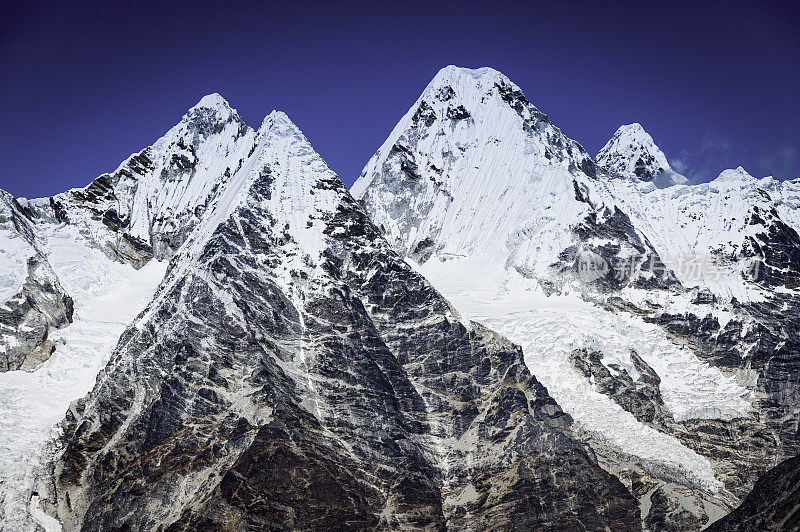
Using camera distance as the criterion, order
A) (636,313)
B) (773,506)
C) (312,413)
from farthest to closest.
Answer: (636,313) → (312,413) → (773,506)

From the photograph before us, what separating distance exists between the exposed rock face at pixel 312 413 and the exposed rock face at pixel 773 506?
1880 inches

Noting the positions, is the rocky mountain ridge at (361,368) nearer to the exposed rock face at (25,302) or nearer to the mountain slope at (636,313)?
the exposed rock face at (25,302)

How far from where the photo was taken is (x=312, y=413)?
114000 millimetres

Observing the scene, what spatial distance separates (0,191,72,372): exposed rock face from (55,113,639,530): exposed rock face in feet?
49.2

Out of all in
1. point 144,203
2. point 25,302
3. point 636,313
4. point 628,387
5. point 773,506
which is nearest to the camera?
point 773,506

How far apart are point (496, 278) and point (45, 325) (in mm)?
89069

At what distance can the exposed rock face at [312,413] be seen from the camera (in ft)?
341

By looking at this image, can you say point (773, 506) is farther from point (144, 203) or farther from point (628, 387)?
point (144, 203)

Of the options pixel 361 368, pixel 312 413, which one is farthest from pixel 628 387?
pixel 312 413

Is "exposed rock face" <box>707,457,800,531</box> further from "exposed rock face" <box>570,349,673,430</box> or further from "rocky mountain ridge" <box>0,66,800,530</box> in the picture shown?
"exposed rock face" <box>570,349,673,430</box>

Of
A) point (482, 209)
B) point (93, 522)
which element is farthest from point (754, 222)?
point (93, 522)

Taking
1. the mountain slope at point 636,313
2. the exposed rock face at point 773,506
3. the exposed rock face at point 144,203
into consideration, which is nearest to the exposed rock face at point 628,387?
the mountain slope at point 636,313

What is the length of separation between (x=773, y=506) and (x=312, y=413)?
67.0 metres

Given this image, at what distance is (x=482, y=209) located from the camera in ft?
637
